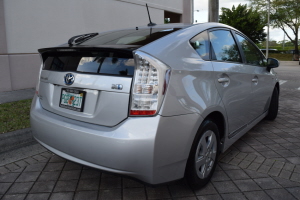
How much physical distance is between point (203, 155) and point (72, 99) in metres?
1.27

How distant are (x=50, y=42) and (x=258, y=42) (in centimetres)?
4793

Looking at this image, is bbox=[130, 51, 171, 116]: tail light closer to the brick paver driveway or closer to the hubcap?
the hubcap

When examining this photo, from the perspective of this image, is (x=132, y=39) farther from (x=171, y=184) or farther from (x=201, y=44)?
(x=171, y=184)

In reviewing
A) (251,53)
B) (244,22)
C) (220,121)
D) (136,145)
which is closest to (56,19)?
(251,53)

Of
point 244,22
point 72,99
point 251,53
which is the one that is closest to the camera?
point 72,99

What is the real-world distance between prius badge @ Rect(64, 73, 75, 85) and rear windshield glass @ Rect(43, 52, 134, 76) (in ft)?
0.18

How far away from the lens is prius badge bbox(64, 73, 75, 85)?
8.21ft

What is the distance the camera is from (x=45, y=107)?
2811mm

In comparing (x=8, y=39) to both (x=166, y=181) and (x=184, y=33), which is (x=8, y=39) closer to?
(x=184, y=33)

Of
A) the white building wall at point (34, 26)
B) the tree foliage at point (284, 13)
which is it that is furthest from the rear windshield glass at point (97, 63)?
the tree foliage at point (284, 13)

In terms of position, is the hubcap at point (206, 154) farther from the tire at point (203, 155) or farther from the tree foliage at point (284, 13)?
the tree foliage at point (284, 13)

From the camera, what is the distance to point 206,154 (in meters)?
2.77

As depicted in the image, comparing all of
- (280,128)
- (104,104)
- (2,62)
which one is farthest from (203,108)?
(2,62)

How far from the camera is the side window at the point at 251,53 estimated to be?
3.87m
